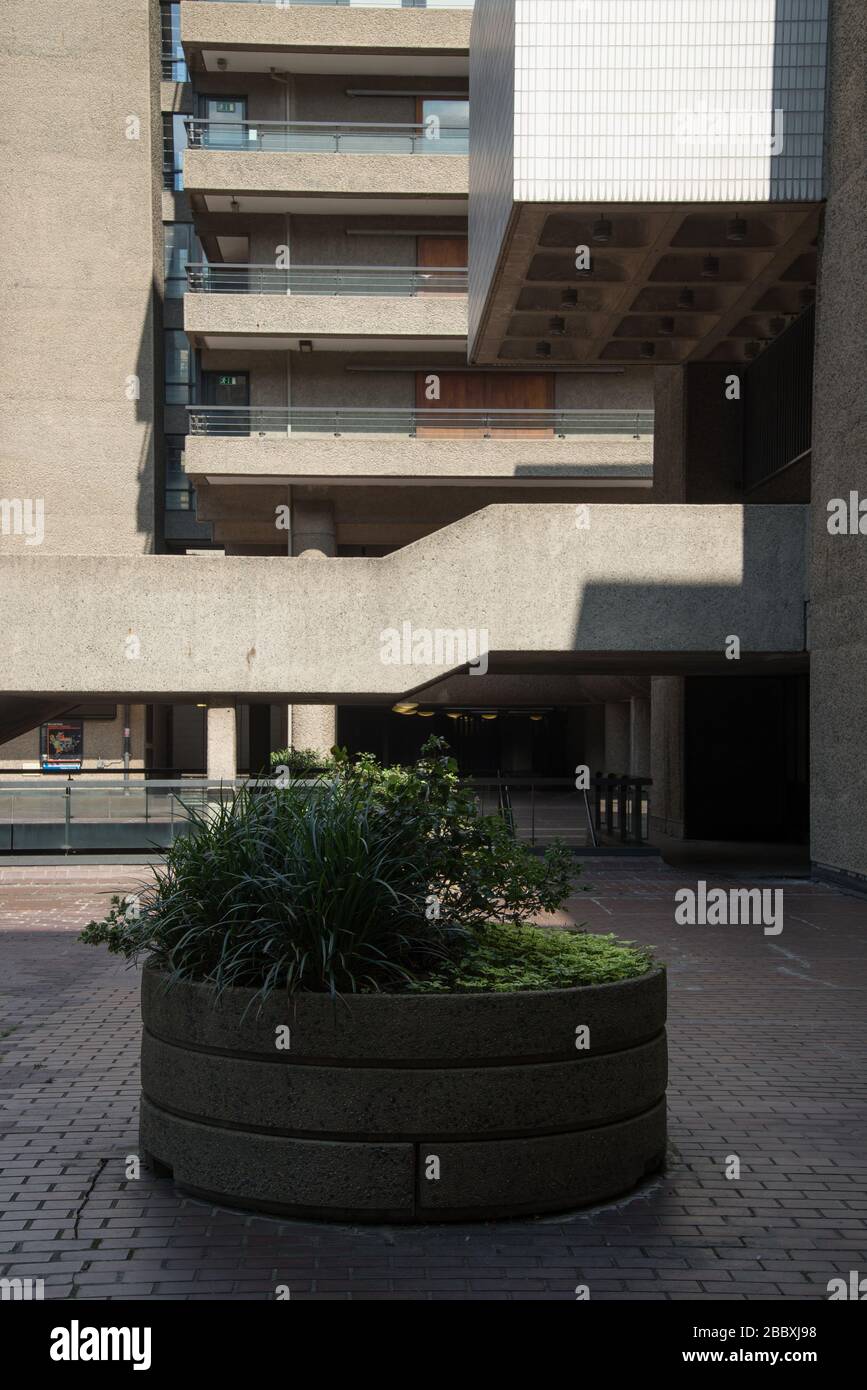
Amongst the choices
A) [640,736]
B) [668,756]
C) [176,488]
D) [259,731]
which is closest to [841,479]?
[668,756]

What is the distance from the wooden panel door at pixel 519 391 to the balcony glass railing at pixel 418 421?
0.59 meters

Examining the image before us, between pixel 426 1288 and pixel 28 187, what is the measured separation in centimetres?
4338

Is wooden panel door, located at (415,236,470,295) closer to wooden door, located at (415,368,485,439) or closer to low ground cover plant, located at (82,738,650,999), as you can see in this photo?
wooden door, located at (415,368,485,439)

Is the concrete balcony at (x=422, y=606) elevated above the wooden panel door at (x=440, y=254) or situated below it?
below

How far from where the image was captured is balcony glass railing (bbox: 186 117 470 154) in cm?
3616

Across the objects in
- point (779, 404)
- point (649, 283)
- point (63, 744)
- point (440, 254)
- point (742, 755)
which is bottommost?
point (63, 744)

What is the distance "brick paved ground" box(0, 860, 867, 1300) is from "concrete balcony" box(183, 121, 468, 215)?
29023 mm

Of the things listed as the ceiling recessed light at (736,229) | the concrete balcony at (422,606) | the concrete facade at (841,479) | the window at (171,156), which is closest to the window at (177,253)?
the window at (171,156)

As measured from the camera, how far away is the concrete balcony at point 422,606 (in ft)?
65.8

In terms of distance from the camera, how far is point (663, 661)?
71.1 feet

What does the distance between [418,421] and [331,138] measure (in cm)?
771

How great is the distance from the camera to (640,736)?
118 ft

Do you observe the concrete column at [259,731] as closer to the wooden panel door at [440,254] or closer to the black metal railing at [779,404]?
the wooden panel door at [440,254]

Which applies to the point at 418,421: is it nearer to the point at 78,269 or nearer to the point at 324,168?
the point at 324,168
